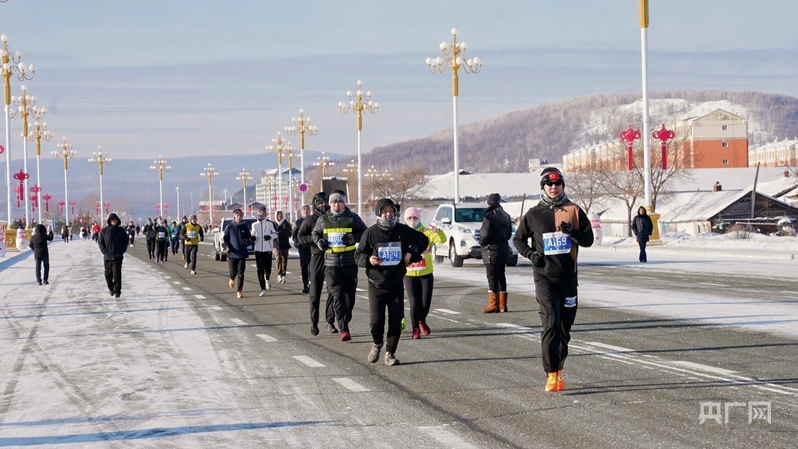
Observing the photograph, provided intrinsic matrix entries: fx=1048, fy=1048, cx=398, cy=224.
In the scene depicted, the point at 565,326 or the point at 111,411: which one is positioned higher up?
the point at 565,326

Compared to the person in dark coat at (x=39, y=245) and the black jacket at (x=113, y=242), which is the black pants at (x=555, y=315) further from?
the person in dark coat at (x=39, y=245)

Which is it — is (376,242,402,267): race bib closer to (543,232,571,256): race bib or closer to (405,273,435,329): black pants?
(543,232,571,256): race bib

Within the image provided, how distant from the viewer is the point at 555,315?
9.06 m

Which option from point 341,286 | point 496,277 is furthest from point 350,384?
point 496,277

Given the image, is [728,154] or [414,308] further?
[728,154]

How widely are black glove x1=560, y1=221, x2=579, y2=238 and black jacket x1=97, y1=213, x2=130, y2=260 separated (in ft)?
49.1

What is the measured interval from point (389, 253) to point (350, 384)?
5.94 feet

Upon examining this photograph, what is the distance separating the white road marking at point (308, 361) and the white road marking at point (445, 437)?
11.6ft

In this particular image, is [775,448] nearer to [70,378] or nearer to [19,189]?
[70,378]

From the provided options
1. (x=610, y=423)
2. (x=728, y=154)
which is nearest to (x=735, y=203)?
(x=610, y=423)

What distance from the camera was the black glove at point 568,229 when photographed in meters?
8.98

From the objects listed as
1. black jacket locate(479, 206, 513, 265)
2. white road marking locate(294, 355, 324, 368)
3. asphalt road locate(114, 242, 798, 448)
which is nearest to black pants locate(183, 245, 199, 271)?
asphalt road locate(114, 242, 798, 448)

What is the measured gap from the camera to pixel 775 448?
6.61m

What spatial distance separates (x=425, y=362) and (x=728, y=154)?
482 feet
